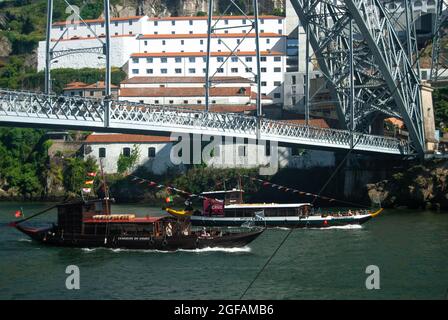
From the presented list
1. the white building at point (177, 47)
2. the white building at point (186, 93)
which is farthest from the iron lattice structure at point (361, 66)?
the white building at point (177, 47)

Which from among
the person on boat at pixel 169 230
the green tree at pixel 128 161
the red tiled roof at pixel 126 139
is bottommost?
the person on boat at pixel 169 230

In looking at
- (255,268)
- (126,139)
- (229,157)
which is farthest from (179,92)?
(255,268)

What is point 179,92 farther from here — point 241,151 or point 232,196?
point 232,196

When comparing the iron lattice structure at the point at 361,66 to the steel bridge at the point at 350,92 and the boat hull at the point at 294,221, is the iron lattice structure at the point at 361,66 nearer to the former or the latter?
the steel bridge at the point at 350,92

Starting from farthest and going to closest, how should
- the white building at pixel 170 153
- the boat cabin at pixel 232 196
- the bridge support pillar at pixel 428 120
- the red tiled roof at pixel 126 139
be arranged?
the red tiled roof at pixel 126 139, the white building at pixel 170 153, the bridge support pillar at pixel 428 120, the boat cabin at pixel 232 196

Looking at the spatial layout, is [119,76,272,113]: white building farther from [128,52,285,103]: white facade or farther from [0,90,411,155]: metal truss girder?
[0,90,411,155]: metal truss girder

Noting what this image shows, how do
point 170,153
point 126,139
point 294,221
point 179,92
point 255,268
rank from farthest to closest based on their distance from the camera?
point 179,92 < point 126,139 < point 170,153 < point 294,221 < point 255,268
